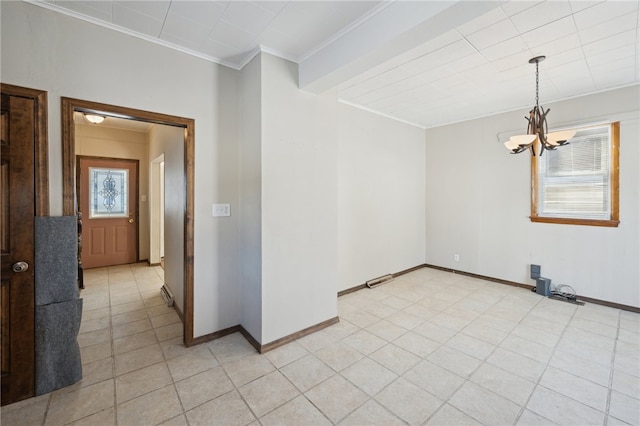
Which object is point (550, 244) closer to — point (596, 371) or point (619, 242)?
point (619, 242)

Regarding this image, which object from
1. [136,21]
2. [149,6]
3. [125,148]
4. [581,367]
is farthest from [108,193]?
[581,367]

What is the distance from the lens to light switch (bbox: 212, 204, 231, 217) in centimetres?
272

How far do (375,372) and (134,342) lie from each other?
2.28 metres

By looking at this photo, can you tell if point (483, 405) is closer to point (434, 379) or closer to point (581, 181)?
point (434, 379)

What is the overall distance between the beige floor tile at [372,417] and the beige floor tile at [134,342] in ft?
6.61

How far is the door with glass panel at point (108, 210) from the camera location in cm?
526

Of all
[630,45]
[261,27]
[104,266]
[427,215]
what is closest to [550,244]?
[427,215]

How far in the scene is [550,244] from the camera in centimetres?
403

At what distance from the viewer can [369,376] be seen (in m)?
2.21

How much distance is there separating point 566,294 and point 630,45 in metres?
2.97

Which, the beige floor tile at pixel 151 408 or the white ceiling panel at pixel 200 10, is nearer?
the beige floor tile at pixel 151 408

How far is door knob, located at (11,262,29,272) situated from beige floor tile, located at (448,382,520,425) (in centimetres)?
305

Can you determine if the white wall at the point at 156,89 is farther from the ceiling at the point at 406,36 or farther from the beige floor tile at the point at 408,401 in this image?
the beige floor tile at the point at 408,401

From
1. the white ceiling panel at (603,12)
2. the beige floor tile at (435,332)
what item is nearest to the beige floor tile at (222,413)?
the beige floor tile at (435,332)
